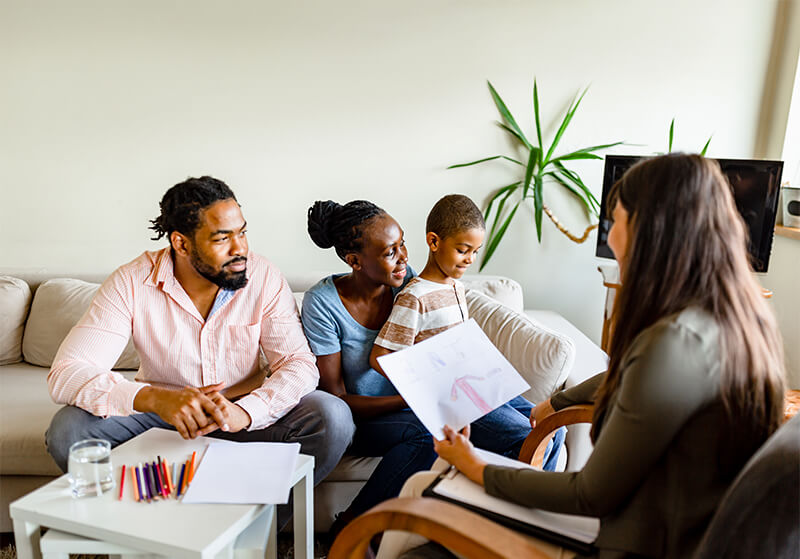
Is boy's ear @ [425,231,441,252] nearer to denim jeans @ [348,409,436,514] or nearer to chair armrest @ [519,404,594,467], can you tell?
denim jeans @ [348,409,436,514]

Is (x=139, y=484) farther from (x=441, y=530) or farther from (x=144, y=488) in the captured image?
(x=441, y=530)

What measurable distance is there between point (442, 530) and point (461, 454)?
0.69 ft

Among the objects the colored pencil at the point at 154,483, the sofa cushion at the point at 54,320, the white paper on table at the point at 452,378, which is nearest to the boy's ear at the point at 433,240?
the white paper on table at the point at 452,378

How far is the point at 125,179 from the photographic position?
8.82ft

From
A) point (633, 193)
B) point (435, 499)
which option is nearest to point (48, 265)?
point (435, 499)

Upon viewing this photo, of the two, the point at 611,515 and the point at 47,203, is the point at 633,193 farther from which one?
the point at 47,203

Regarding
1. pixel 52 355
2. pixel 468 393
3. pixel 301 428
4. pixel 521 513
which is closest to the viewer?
pixel 521 513

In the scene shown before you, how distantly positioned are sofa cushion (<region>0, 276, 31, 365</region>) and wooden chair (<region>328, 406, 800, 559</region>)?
6.67ft

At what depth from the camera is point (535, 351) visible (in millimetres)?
1793

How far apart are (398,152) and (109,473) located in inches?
77.1

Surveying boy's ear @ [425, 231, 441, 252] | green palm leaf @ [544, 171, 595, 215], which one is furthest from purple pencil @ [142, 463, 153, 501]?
green palm leaf @ [544, 171, 595, 215]

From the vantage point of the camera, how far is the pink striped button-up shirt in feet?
4.94

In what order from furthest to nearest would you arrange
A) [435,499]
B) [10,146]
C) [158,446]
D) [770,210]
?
1. [10,146]
2. [770,210]
3. [158,446]
4. [435,499]

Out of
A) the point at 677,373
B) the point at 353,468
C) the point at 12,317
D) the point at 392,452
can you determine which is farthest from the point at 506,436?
the point at 12,317
